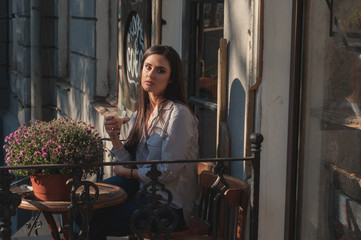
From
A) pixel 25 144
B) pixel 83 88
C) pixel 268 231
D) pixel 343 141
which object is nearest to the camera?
pixel 343 141

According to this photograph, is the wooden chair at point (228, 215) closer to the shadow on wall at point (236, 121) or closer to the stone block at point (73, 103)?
the shadow on wall at point (236, 121)

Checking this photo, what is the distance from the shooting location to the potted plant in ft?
9.87

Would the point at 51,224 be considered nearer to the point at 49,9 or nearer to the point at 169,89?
the point at 169,89

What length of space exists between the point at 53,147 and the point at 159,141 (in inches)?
22.4

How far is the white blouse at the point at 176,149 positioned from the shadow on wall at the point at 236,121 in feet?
0.95

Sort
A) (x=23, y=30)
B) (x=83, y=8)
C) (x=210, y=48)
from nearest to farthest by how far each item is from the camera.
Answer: (x=210, y=48) → (x=83, y=8) → (x=23, y=30)

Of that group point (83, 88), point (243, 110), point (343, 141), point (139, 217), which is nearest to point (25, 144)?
point (139, 217)

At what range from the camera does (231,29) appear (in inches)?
144

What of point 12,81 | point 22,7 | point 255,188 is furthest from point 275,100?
point 12,81

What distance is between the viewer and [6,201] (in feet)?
8.89

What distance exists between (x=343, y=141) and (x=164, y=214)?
932 millimetres

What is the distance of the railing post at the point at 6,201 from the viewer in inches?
105

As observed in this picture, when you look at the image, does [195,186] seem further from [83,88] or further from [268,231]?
[83,88]

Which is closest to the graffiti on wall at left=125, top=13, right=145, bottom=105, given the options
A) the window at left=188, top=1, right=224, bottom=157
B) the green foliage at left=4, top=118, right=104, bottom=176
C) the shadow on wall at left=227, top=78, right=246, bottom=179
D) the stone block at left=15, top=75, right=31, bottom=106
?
the window at left=188, top=1, right=224, bottom=157
